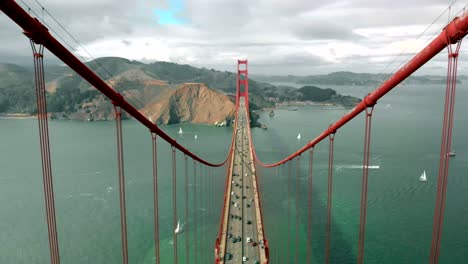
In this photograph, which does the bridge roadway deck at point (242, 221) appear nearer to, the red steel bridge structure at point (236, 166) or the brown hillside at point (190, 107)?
the red steel bridge structure at point (236, 166)

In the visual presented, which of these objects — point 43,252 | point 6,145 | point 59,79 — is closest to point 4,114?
point 59,79

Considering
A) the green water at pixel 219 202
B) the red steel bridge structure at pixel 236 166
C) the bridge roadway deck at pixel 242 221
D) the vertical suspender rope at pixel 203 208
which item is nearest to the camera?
the red steel bridge structure at pixel 236 166

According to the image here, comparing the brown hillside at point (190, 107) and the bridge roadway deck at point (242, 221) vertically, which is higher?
the brown hillside at point (190, 107)

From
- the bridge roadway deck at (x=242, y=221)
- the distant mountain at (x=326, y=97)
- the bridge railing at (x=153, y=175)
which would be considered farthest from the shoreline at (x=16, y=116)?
the distant mountain at (x=326, y=97)

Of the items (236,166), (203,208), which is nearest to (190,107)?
(236,166)

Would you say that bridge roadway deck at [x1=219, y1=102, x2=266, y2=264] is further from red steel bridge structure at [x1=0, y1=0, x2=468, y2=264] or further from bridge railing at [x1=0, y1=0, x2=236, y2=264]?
bridge railing at [x1=0, y1=0, x2=236, y2=264]

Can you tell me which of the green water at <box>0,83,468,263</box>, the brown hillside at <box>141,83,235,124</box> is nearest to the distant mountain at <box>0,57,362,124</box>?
the brown hillside at <box>141,83,235,124</box>

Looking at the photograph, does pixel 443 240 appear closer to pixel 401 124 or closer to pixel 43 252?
pixel 43 252
